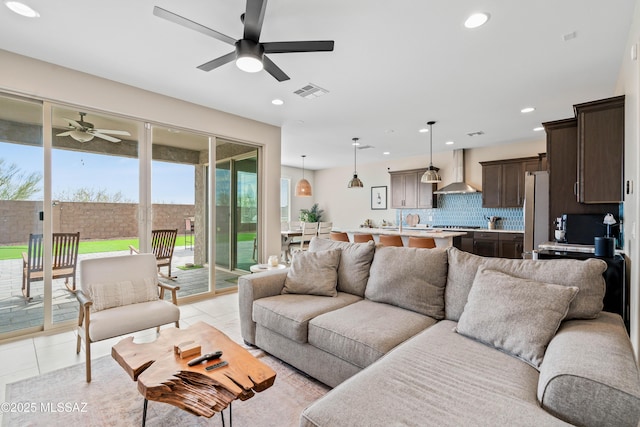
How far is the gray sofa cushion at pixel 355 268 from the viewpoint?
2.71 meters

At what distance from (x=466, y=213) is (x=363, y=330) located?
6308mm

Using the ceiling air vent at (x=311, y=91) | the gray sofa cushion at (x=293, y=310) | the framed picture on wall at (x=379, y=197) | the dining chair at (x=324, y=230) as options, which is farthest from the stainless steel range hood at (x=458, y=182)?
the gray sofa cushion at (x=293, y=310)

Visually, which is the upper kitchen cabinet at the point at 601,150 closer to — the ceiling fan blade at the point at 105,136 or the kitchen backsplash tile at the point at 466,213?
the kitchen backsplash tile at the point at 466,213

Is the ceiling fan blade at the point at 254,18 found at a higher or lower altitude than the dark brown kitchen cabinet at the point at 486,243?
higher

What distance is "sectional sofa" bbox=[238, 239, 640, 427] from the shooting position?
44.4 inches

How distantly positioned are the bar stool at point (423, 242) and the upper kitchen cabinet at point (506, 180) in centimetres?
271

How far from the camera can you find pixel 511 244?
610 cm

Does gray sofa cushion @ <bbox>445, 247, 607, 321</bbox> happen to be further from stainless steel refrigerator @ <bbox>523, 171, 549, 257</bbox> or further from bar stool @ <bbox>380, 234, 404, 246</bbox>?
stainless steel refrigerator @ <bbox>523, 171, 549, 257</bbox>

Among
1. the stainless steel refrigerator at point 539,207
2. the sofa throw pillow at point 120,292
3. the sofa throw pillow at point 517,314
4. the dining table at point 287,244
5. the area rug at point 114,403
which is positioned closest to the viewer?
the sofa throw pillow at point 517,314

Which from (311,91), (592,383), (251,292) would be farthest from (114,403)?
(311,91)

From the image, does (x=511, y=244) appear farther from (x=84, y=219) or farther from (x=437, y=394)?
(x=84, y=219)

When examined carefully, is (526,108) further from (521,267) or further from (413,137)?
(521,267)

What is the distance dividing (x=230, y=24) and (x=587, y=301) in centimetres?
311

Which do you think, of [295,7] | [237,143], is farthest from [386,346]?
[237,143]
